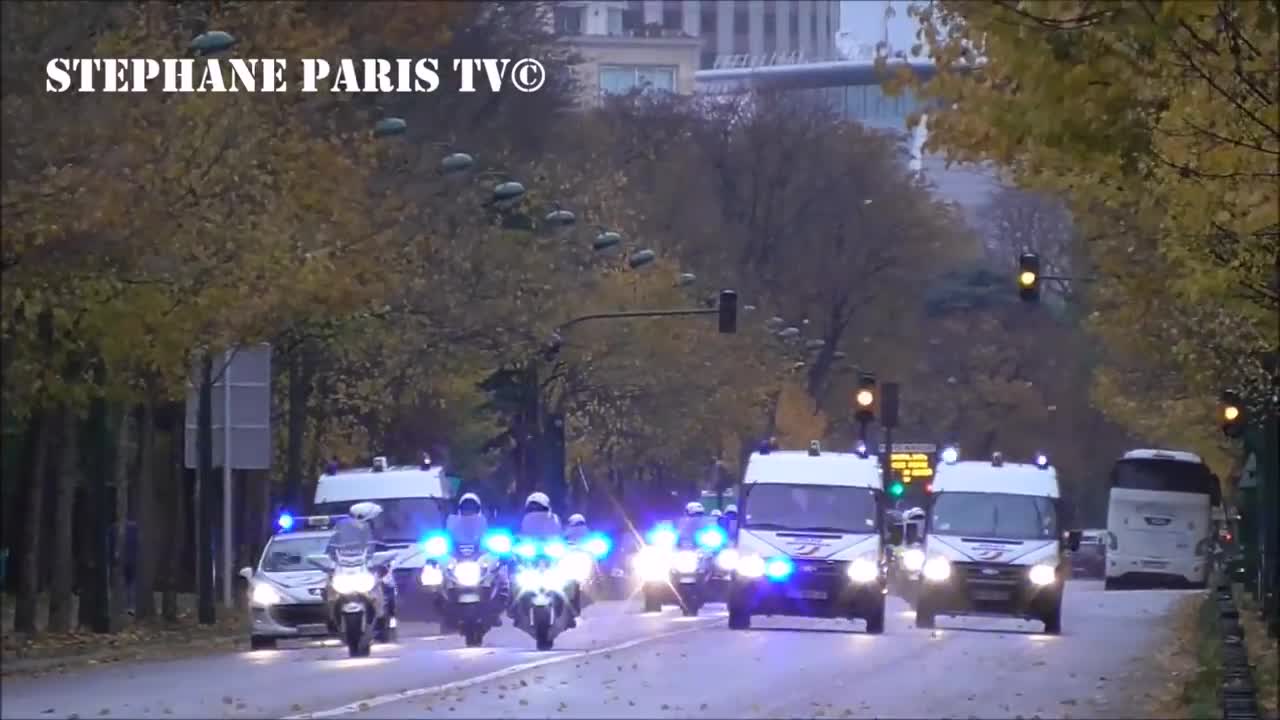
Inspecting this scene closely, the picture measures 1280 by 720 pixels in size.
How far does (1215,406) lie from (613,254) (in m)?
24.2

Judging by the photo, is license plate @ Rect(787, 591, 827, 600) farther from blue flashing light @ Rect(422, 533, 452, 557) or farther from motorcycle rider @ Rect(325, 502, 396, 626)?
motorcycle rider @ Rect(325, 502, 396, 626)

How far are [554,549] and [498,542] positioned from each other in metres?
1.37

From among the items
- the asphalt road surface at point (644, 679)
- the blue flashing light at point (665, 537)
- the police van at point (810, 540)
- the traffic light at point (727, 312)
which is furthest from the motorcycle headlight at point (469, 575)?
the traffic light at point (727, 312)

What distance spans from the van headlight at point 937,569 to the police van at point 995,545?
14mm

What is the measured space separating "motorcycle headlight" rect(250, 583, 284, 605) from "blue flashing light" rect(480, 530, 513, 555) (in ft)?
15.1

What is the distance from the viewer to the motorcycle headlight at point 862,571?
119ft

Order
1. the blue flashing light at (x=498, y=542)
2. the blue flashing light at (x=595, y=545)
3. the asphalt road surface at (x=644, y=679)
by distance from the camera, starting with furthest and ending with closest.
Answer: the blue flashing light at (x=595, y=545), the blue flashing light at (x=498, y=542), the asphalt road surface at (x=644, y=679)

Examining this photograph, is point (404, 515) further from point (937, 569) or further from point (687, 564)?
point (937, 569)

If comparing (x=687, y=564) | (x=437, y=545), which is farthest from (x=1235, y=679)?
(x=687, y=564)

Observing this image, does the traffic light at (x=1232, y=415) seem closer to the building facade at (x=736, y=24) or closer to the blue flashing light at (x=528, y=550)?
the blue flashing light at (x=528, y=550)

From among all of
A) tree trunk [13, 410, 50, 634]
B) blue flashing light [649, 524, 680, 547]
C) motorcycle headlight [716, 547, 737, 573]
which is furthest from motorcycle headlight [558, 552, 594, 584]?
blue flashing light [649, 524, 680, 547]

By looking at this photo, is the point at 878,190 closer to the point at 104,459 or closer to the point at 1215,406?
the point at 1215,406

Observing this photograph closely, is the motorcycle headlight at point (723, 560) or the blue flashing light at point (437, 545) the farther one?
the motorcycle headlight at point (723, 560)

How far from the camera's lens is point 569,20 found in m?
116
